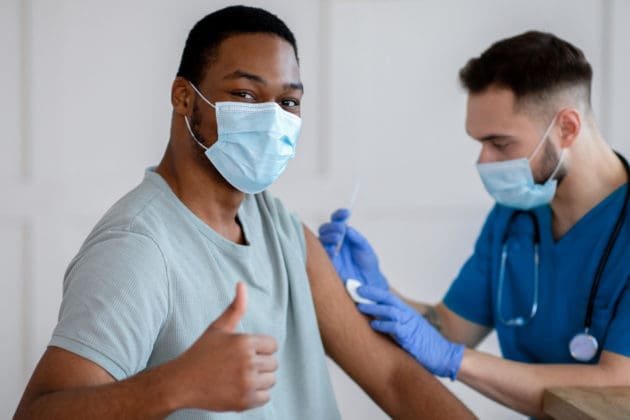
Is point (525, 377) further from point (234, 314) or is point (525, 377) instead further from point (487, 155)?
point (234, 314)

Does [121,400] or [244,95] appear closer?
[121,400]

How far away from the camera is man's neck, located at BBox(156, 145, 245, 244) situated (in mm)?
1376

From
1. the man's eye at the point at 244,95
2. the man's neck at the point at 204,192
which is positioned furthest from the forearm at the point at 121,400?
the man's eye at the point at 244,95

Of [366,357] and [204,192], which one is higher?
[204,192]

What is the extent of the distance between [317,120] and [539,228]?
3.42 feet

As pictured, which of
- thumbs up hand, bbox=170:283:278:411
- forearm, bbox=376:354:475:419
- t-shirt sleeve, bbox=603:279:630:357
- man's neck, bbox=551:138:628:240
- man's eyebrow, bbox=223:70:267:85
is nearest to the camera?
thumbs up hand, bbox=170:283:278:411

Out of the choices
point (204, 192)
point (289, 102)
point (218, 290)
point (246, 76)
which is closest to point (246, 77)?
point (246, 76)

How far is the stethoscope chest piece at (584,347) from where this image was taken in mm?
1741

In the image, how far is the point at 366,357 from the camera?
160cm

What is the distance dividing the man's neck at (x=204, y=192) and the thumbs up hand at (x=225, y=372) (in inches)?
18.0

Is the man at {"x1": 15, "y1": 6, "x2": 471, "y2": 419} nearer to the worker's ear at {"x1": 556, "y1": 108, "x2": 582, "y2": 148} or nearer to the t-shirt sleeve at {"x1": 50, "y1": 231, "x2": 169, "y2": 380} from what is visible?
the t-shirt sleeve at {"x1": 50, "y1": 231, "x2": 169, "y2": 380}

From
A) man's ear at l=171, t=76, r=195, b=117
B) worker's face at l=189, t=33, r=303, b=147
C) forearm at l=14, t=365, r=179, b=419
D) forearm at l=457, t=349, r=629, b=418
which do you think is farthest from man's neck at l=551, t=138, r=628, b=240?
forearm at l=14, t=365, r=179, b=419

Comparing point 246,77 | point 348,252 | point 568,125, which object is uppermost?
point 246,77

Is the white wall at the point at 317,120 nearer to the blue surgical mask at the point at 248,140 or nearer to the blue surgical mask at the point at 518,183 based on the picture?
the blue surgical mask at the point at 518,183
